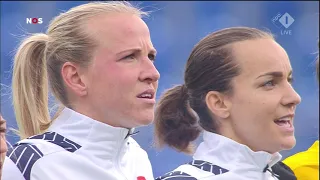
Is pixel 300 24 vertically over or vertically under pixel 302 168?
over

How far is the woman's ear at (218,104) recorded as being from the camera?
1267mm

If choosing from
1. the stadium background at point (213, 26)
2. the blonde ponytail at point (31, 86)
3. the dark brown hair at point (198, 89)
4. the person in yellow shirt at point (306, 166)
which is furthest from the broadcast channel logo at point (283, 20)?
the blonde ponytail at point (31, 86)

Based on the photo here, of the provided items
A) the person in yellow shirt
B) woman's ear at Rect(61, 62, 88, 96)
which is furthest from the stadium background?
woman's ear at Rect(61, 62, 88, 96)

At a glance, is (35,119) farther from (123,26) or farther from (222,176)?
(222,176)

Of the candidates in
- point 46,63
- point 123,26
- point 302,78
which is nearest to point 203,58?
point 123,26

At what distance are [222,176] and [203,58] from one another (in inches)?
8.9

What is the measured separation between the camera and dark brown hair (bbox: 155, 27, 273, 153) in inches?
50.8

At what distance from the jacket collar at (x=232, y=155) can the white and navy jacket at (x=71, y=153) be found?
158mm

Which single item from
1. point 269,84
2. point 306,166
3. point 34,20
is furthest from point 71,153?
point 34,20

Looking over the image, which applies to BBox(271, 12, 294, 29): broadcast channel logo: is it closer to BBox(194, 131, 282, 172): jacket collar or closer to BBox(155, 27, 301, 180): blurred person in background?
BBox(155, 27, 301, 180): blurred person in background

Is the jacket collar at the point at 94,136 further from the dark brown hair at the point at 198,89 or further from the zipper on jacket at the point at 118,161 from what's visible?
the dark brown hair at the point at 198,89

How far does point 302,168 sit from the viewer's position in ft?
4.91

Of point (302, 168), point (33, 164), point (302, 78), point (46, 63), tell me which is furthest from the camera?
point (302, 78)

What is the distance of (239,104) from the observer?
4.11 feet
